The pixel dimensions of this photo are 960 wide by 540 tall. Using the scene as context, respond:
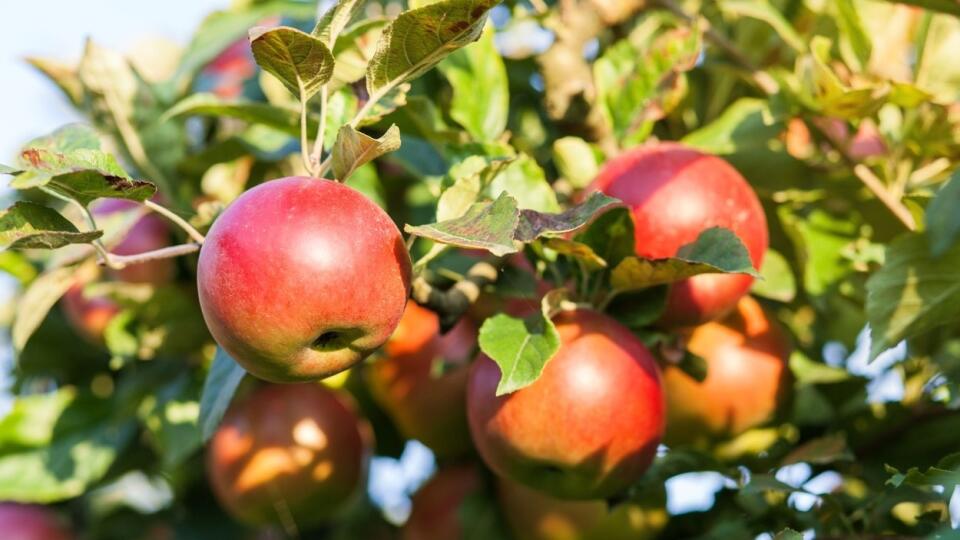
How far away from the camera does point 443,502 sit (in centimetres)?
150

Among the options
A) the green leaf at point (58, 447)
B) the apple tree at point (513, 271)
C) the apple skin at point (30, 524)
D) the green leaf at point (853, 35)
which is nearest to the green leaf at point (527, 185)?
the apple tree at point (513, 271)

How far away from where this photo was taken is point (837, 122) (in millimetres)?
1397

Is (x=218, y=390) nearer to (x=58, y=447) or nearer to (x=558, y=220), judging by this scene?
(x=558, y=220)

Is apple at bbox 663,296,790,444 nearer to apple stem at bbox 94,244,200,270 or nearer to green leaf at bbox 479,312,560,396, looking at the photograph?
green leaf at bbox 479,312,560,396

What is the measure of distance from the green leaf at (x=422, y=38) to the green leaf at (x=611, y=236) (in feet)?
0.80

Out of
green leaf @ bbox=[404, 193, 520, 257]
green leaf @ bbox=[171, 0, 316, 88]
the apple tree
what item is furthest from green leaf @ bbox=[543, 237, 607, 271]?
green leaf @ bbox=[171, 0, 316, 88]

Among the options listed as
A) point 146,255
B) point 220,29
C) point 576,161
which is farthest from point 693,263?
point 220,29

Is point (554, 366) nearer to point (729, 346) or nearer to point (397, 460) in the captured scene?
point (729, 346)

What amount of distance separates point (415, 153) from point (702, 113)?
0.44 m

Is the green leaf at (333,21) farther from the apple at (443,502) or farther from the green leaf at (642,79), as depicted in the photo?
the apple at (443,502)

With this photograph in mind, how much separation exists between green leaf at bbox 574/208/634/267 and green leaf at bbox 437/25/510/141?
0.77ft

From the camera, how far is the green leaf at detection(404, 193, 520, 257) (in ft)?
2.48

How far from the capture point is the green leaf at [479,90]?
1238 mm

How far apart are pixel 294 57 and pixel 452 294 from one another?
295 millimetres
